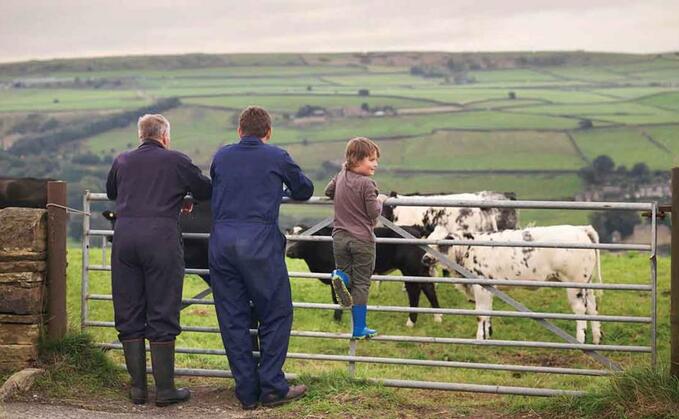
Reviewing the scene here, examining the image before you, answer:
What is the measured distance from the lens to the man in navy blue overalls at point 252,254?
8.48 metres

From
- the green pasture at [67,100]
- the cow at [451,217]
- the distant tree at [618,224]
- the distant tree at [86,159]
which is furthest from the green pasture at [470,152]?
the cow at [451,217]

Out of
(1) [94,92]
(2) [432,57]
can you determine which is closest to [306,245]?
(1) [94,92]

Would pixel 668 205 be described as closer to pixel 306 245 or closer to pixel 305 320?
pixel 305 320

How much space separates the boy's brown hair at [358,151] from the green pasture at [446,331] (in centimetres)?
302

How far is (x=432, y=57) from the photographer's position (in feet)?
492

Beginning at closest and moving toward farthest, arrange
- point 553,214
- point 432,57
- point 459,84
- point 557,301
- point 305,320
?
point 305,320
point 557,301
point 553,214
point 459,84
point 432,57

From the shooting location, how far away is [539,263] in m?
16.1

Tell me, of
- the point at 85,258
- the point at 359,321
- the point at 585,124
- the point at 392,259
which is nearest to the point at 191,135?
the point at 585,124

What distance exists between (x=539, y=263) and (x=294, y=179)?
324 inches

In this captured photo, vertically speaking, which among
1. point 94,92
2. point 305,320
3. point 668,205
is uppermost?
point 94,92

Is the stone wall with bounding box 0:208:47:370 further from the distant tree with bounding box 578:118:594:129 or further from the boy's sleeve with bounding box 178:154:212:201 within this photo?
the distant tree with bounding box 578:118:594:129

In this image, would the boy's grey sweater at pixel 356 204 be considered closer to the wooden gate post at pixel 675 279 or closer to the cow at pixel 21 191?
the wooden gate post at pixel 675 279

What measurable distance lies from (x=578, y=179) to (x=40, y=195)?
54.4m

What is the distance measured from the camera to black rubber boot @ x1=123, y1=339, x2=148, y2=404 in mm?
8898
